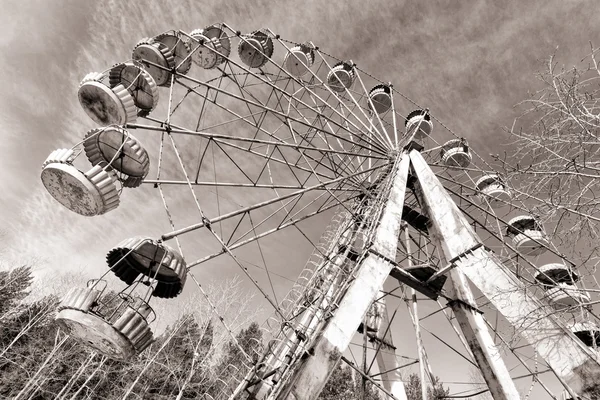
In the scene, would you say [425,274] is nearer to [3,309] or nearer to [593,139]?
[593,139]

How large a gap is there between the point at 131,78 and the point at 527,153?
295 inches

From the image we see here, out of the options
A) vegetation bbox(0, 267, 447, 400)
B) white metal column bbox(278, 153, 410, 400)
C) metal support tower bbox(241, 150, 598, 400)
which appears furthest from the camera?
vegetation bbox(0, 267, 447, 400)

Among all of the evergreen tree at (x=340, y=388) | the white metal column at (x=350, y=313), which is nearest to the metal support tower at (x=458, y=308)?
the white metal column at (x=350, y=313)

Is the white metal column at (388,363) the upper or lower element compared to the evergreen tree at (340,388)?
lower

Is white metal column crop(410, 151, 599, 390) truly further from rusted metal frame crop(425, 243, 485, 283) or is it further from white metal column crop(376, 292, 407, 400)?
white metal column crop(376, 292, 407, 400)

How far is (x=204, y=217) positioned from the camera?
597 centimetres

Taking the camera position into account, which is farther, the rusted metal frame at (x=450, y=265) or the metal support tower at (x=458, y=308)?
the rusted metal frame at (x=450, y=265)

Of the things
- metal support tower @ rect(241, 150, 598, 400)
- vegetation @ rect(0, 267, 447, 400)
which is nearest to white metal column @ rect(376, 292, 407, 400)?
metal support tower @ rect(241, 150, 598, 400)

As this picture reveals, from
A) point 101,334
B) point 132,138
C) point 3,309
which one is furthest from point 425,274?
point 3,309

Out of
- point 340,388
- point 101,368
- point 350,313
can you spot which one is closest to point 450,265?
point 350,313

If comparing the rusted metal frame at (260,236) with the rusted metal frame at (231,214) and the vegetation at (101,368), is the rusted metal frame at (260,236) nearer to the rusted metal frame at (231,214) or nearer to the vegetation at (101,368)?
the rusted metal frame at (231,214)

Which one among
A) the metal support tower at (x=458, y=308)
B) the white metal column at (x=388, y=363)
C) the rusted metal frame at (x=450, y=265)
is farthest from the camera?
the white metal column at (x=388, y=363)

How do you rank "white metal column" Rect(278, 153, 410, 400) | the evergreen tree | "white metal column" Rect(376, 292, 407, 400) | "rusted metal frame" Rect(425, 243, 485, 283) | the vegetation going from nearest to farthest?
1. "white metal column" Rect(278, 153, 410, 400)
2. "rusted metal frame" Rect(425, 243, 485, 283)
3. "white metal column" Rect(376, 292, 407, 400)
4. the vegetation
5. the evergreen tree

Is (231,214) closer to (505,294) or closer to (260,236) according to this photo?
(260,236)
